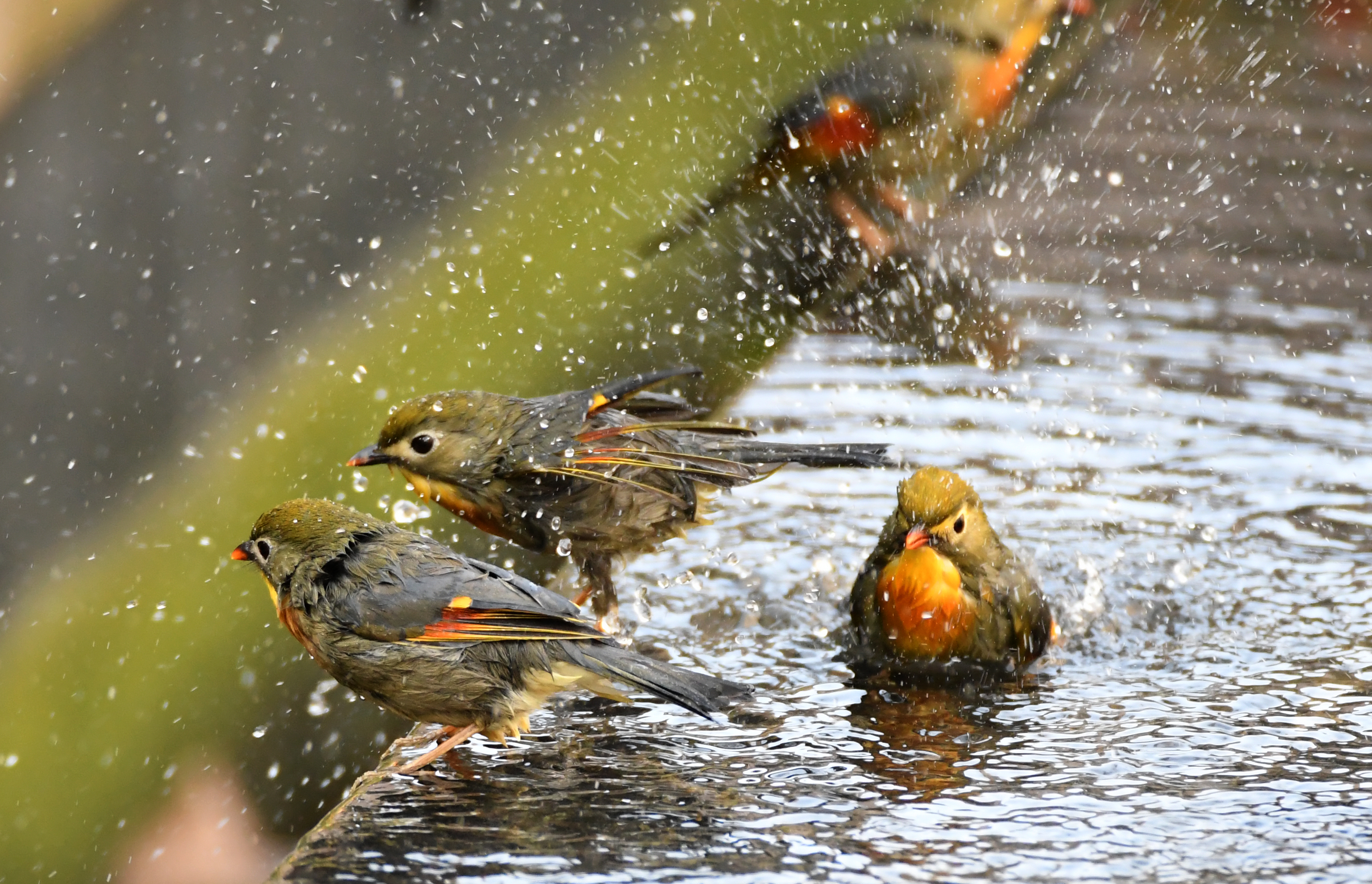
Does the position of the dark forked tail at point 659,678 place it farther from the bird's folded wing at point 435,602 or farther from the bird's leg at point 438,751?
the bird's leg at point 438,751

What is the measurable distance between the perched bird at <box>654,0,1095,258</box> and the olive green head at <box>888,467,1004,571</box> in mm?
2508

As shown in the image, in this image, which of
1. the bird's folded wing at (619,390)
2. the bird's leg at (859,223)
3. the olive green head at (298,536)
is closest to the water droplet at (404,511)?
the bird's folded wing at (619,390)

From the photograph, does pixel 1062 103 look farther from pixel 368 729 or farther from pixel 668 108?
pixel 368 729

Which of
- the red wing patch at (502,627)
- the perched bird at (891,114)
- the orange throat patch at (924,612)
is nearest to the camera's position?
the red wing patch at (502,627)

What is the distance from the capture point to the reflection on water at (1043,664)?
2.46 m

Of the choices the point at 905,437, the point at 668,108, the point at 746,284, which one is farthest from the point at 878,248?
the point at 905,437

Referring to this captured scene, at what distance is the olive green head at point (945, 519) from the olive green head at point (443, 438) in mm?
1072

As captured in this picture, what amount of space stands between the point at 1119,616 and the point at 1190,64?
6.86m

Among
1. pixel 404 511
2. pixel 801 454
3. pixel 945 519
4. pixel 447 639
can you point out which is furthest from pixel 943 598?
pixel 404 511

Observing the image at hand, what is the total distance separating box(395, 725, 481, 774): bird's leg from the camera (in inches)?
114

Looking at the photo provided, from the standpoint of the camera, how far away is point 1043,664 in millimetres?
3672

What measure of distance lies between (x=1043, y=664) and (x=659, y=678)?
1.19m

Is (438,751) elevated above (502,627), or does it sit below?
below

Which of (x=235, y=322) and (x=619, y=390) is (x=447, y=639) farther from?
(x=235, y=322)
